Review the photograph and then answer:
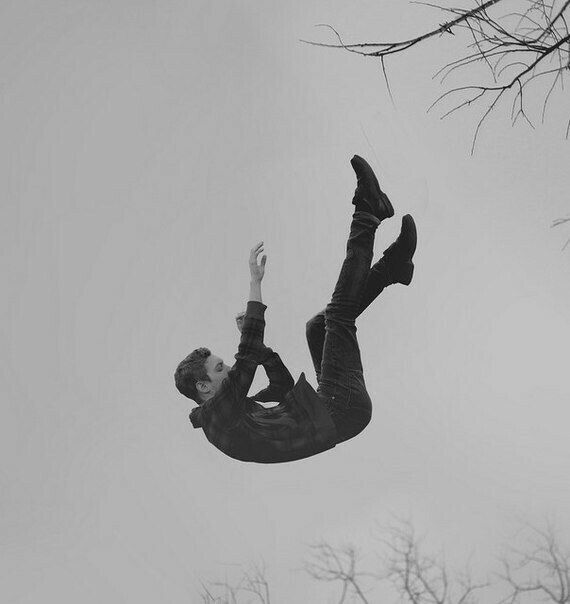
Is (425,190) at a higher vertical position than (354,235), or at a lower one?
higher

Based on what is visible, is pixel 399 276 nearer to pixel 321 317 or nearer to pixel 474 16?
pixel 321 317

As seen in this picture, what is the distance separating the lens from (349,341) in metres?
4.90

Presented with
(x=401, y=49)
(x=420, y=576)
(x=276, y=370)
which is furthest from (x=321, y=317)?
(x=420, y=576)

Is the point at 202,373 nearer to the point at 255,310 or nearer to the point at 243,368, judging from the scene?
the point at 243,368

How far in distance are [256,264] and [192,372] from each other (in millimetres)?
712

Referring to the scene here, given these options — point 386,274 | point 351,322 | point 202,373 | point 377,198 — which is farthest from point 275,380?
point 377,198

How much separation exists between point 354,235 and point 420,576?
15.6m

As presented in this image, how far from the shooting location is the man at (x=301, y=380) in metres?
4.68

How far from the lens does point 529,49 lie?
2.73 metres

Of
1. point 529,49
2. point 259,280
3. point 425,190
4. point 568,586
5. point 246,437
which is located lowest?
point 246,437

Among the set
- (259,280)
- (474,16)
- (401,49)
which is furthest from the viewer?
(259,280)

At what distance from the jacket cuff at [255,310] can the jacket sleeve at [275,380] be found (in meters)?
0.32

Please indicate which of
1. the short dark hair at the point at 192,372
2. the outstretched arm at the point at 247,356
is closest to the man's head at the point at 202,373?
the short dark hair at the point at 192,372

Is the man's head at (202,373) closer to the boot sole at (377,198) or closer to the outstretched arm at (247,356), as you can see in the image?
the outstretched arm at (247,356)
